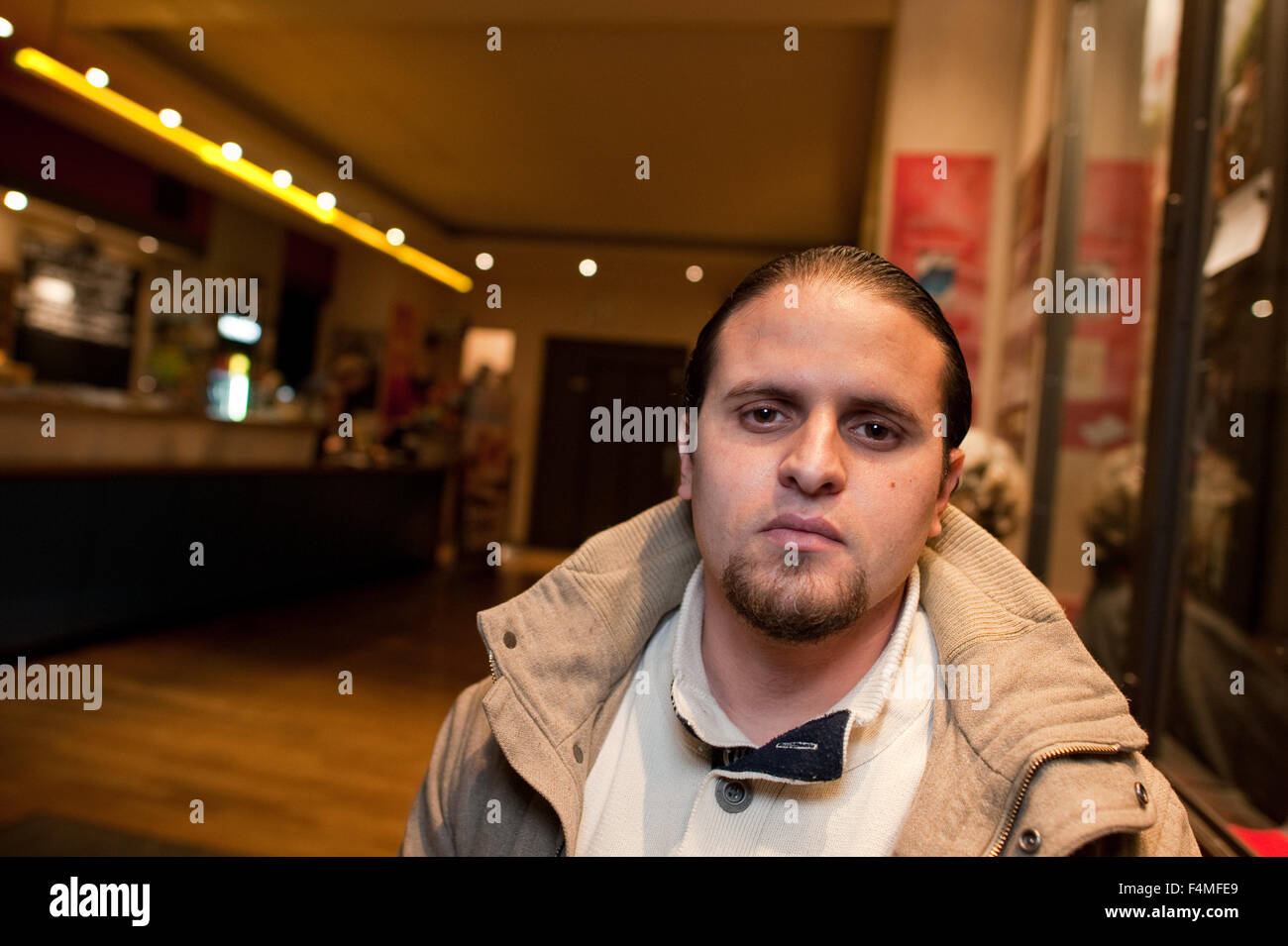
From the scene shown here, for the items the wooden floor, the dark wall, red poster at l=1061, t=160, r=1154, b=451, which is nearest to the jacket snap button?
the wooden floor

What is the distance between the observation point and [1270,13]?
5.10 feet

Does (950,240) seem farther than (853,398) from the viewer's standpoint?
Yes

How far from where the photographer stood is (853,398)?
3.06 feet

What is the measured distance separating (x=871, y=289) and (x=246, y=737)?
3.22m

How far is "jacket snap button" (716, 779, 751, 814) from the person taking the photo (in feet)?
3.08

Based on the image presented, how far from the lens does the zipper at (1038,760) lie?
0.80 metres

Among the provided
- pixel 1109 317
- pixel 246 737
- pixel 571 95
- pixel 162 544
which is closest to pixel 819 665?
pixel 1109 317

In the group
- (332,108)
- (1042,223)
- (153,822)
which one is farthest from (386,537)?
(1042,223)

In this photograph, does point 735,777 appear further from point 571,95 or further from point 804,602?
point 571,95

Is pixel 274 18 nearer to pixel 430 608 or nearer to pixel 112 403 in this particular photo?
pixel 112 403

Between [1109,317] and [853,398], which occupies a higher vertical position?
[1109,317]

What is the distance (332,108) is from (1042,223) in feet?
17.0

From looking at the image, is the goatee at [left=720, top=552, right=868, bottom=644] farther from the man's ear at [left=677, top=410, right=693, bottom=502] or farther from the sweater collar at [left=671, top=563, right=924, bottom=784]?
the man's ear at [left=677, top=410, right=693, bottom=502]

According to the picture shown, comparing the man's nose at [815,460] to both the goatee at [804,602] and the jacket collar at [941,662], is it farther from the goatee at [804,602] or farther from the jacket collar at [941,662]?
the jacket collar at [941,662]
